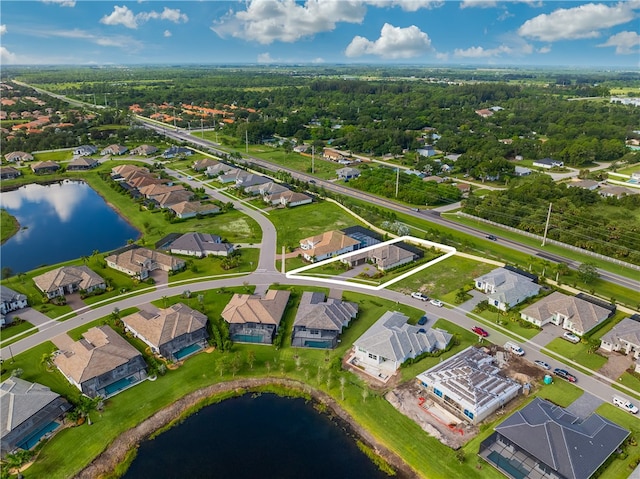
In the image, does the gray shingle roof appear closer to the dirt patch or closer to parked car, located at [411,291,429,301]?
the dirt patch

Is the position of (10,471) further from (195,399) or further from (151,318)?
(151,318)

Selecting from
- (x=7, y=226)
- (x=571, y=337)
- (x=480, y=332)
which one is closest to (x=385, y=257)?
(x=480, y=332)

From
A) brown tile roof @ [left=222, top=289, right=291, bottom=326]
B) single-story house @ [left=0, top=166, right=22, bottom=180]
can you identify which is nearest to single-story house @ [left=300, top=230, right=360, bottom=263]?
brown tile roof @ [left=222, top=289, right=291, bottom=326]

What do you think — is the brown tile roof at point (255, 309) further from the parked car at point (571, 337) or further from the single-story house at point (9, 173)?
the single-story house at point (9, 173)

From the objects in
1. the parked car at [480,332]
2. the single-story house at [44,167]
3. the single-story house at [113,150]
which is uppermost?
the single-story house at [113,150]

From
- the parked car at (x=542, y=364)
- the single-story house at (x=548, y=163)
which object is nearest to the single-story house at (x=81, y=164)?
the parked car at (x=542, y=364)
